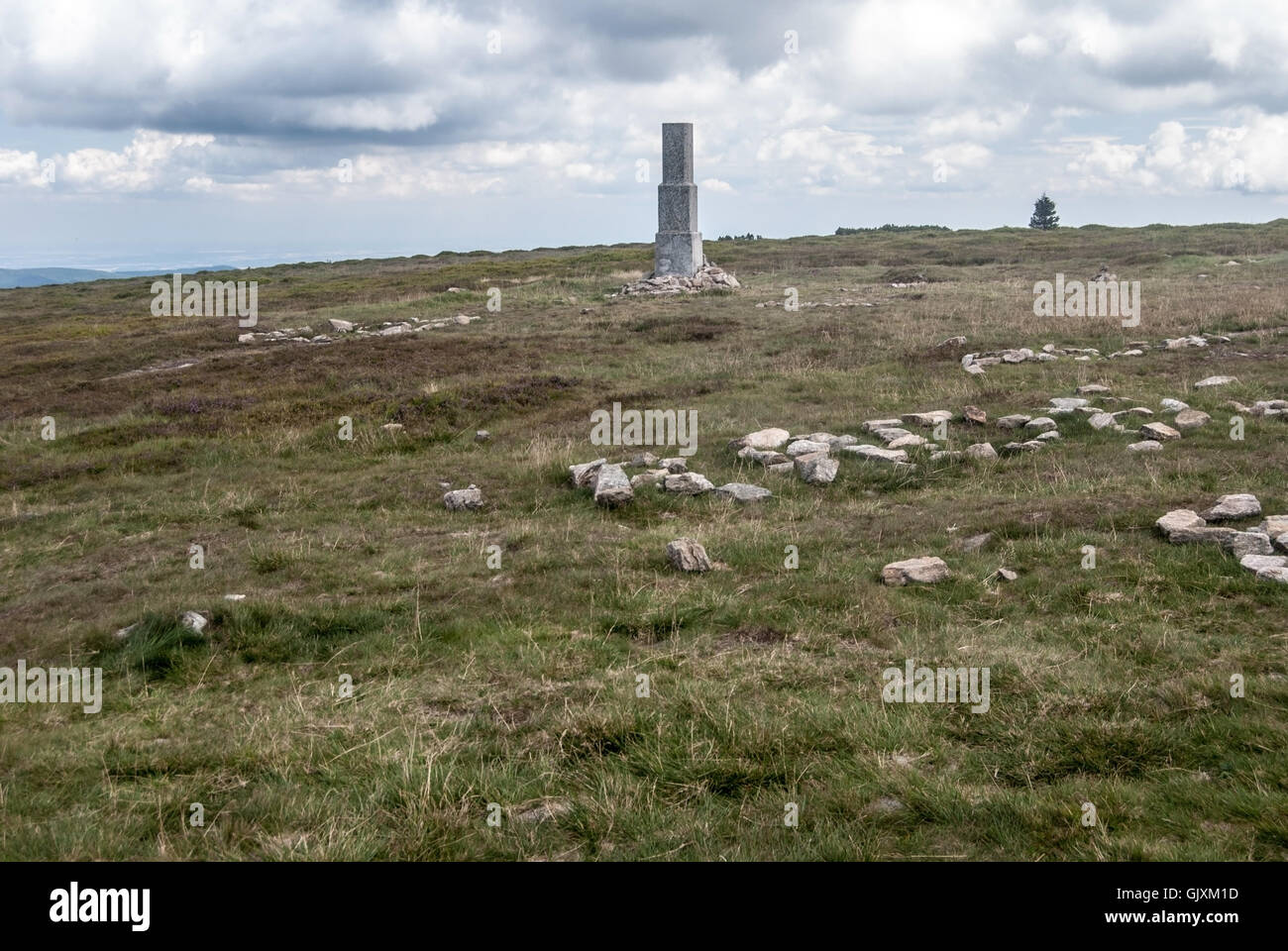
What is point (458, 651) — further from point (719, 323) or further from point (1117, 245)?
point (1117, 245)

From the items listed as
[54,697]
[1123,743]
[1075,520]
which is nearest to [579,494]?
[1075,520]

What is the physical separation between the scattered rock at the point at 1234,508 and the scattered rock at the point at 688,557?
509cm

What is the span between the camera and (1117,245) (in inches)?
A: 2206

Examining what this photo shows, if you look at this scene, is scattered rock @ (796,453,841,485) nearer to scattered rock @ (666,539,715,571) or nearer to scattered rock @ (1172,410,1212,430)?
scattered rock @ (666,539,715,571)

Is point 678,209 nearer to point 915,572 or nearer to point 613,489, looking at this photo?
point 613,489

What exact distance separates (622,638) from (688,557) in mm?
1785

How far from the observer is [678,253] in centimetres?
4300

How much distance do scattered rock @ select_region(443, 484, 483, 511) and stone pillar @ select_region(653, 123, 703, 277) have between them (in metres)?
31.7

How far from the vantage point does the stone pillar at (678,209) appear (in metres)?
41.7

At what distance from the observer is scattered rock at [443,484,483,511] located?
41.1 ft

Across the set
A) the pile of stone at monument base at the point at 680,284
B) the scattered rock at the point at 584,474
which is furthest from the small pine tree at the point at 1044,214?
the scattered rock at the point at 584,474

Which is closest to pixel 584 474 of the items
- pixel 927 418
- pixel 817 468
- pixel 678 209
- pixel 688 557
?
pixel 817 468

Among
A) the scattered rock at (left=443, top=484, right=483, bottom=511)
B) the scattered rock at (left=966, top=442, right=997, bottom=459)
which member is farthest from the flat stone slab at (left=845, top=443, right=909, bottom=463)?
the scattered rock at (left=443, top=484, right=483, bottom=511)
